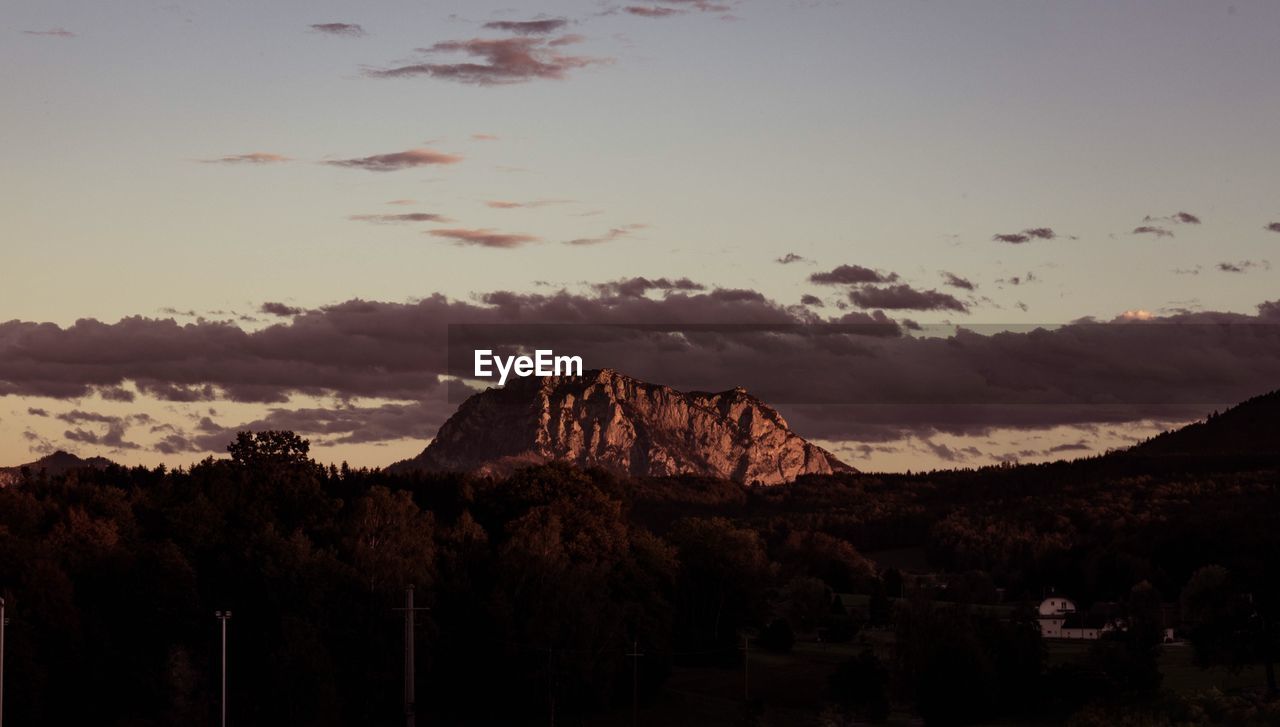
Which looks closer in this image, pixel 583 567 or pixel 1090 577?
pixel 583 567

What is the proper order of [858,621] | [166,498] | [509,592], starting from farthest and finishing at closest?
[858,621]
[166,498]
[509,592]

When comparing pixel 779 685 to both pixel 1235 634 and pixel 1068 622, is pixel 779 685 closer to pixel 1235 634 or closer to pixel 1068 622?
pixel 1235 634

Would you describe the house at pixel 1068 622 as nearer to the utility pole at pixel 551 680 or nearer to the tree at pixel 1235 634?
the tree at pixel 1235 634

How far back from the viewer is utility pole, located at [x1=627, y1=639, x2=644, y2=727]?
389 feet

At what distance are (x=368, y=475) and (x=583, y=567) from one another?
49.9 meters

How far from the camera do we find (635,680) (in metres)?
120

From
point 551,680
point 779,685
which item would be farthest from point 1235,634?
point 551,680

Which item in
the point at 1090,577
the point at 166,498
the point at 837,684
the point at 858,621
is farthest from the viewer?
the point at 1090,577

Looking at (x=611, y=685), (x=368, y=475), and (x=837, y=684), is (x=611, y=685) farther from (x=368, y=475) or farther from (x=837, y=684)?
(x=368, y=475)

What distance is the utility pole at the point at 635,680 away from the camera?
119 meters

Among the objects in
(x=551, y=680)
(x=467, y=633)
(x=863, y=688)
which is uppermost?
(x=467, y=633)

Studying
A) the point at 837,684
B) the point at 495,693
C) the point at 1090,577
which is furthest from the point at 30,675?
the point at 1090,577

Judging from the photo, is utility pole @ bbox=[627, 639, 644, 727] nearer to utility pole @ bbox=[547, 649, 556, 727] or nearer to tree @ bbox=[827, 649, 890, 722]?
utility pole @ bbox=[547, 649, 556, 727]

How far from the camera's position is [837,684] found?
118 meters
